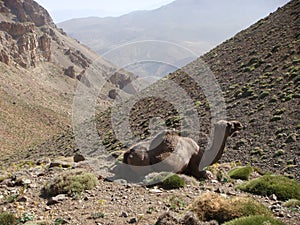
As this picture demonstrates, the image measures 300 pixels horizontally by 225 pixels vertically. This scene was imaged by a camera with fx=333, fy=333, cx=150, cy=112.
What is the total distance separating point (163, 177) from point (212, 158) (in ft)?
13.0

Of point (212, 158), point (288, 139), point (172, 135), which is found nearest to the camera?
point (172, 135)

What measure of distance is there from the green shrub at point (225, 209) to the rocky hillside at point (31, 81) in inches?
1695

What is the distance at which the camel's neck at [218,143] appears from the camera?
51.6 feet

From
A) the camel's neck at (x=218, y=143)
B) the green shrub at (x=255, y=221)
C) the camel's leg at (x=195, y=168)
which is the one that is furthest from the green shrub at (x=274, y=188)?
the green shrub at (x=255, y=221)

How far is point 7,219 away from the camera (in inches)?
363

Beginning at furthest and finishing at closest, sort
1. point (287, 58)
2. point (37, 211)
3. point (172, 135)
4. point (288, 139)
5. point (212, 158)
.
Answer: point (287, 58) < point (288, 139) < point (212, 158) < point (172, 135) < point (37, 211)

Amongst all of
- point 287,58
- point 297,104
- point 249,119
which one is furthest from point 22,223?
point 287,58

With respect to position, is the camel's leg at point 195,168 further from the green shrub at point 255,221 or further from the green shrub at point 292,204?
→ the green shrub at point 255,221

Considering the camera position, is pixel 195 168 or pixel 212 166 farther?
pixel 212 166

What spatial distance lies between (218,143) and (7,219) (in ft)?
32.7

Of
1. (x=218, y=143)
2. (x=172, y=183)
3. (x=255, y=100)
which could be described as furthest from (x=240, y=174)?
(x=255, y=100)

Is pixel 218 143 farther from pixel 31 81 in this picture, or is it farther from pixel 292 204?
pixel 31 81

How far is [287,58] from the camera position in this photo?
127ft

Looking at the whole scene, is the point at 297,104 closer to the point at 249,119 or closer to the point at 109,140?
the point at 249,119
